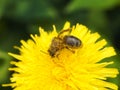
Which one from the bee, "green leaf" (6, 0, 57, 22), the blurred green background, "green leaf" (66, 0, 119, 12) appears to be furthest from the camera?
"green leaf" (6, 0, 57, 22)

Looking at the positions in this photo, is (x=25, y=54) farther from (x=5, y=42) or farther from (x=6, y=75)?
(x=5, y=42)

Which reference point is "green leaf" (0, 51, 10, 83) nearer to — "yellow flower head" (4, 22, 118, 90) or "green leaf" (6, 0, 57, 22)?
"green leaf" (6, 0, 57, 22)

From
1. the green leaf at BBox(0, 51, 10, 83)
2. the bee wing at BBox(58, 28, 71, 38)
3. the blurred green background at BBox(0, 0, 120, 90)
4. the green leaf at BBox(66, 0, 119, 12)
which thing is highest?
the blurred green background at BBox(0, 0, 120, 90)

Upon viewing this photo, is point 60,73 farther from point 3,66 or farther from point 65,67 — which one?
point 3,66

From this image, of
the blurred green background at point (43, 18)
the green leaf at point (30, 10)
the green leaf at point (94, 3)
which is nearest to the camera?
the green leaf at point (94, 3)

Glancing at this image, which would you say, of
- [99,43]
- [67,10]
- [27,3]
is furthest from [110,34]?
[99,43]

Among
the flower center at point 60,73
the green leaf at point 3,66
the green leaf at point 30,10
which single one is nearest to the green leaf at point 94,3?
the green leaf at point 30,10

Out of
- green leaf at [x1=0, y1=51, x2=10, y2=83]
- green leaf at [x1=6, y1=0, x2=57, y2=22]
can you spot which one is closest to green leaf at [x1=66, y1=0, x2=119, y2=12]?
green leaf at [x1=6, y1=0, x2=57, y2=22]

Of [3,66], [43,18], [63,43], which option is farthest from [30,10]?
[63,43]

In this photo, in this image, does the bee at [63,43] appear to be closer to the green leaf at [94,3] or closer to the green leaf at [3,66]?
the green leaf at [94,3]
